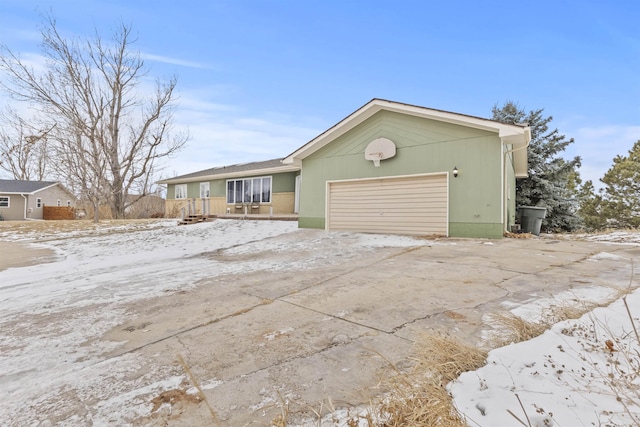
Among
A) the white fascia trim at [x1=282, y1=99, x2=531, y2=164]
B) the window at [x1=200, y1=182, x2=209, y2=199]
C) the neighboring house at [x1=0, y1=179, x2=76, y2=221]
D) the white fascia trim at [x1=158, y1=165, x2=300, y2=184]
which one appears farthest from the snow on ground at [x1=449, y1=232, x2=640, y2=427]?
the neighboring house at [x1=0, y1=179, x2=76, y2=221]

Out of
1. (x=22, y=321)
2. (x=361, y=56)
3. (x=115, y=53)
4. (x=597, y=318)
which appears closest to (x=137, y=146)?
(x=115, y=53)

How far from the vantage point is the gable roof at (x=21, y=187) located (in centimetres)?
2884

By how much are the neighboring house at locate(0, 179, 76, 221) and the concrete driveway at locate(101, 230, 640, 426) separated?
33.4 metres

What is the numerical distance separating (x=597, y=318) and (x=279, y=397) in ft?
8.08

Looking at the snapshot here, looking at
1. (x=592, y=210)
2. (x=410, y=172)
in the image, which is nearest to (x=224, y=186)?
(x=410, y=172)

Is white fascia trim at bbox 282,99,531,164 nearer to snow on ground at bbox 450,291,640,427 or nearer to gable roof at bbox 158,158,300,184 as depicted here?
gable roof at bbox 158,158,300,184

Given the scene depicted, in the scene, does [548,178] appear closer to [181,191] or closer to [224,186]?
[224,186]

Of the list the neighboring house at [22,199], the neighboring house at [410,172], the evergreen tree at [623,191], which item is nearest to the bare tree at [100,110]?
the neighboring house at [22,199]

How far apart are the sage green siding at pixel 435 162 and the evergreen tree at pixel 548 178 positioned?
9463 millimetres

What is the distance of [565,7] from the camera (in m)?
8.94

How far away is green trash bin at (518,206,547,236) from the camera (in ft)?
38.7

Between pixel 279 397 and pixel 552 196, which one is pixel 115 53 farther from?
pixel 552 196

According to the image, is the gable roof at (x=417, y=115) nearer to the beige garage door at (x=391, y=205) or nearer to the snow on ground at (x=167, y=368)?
the beige garage door at (x=391, y=205)

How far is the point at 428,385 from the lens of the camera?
1657mm
